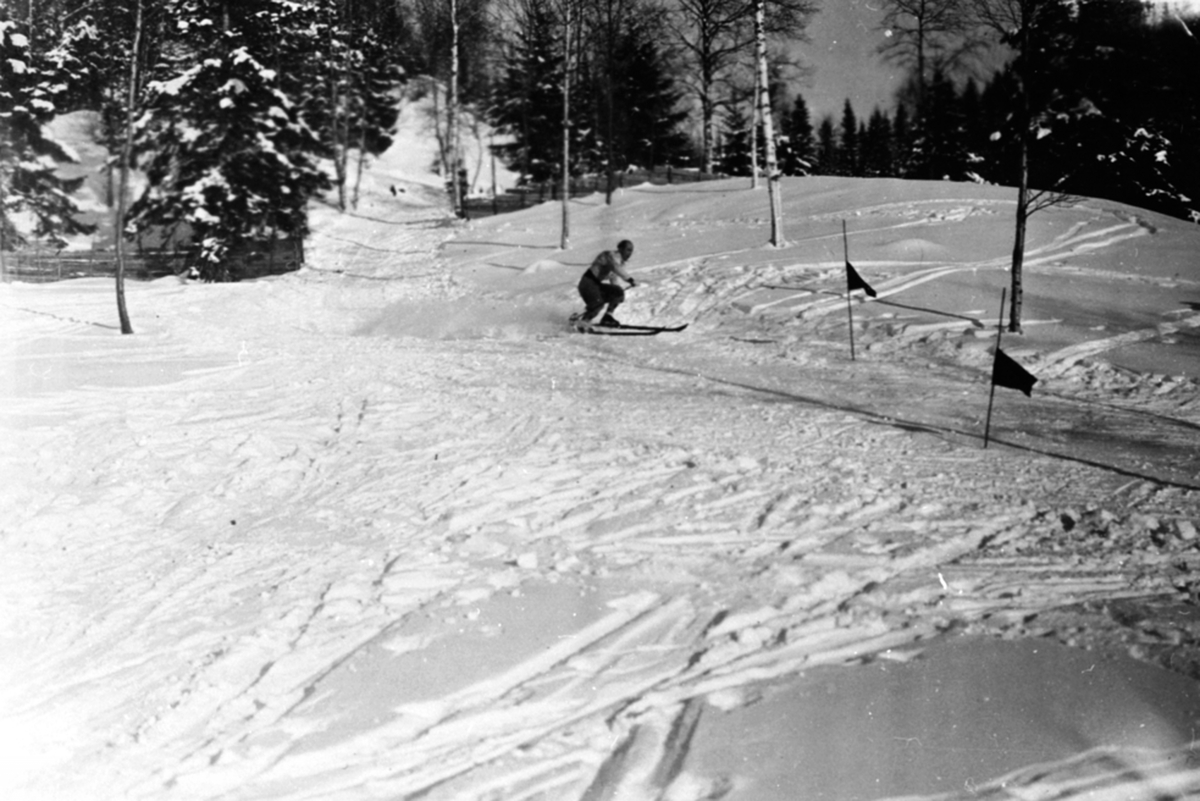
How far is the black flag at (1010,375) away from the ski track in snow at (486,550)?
0.60 metres

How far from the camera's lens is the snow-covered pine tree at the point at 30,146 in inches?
973

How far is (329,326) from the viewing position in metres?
17.5

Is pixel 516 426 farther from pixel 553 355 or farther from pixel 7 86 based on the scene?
pixel 7 86

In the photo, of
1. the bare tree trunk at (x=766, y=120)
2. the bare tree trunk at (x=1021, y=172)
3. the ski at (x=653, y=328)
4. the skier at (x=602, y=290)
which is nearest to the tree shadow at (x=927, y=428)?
the ski at (x=653, y=328)

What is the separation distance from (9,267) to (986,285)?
27.6m

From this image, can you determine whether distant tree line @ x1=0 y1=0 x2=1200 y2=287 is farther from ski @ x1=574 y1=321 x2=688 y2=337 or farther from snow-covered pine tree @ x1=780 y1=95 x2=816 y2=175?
ski @ x1=574 y1=321 x2=688 y2=337

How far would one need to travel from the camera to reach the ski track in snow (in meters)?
3.85

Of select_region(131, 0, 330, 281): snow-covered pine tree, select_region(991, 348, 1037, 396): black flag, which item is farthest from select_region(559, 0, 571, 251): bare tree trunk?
select_region(991, 348, 1037, 396): black flag

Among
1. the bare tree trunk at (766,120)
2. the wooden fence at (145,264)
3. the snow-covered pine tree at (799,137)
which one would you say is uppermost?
the snow-covered pine tree at (799,137)

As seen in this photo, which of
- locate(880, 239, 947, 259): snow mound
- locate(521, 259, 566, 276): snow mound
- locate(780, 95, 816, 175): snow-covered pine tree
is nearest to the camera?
locate(880, 239, 947, 259): snow mound

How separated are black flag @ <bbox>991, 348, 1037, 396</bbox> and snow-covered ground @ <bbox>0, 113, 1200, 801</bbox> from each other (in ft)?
2.02

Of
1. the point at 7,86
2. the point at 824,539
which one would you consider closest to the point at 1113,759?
the point at 824,539

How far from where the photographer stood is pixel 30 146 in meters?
28.7

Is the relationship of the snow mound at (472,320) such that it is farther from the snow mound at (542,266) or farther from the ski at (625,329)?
the snow mound at (542,266)
